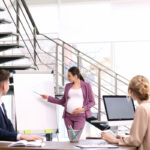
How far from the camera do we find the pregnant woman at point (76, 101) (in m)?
5.57

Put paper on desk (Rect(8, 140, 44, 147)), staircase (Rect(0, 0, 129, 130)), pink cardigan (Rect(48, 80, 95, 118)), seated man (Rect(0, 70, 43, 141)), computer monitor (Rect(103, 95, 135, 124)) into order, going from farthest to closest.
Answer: staircase (Rect(0, 0, 129, 130)) < pink cardigan (Rect(48, 80, 95, 118)) < computer monitor (Rect(103, 95, 135, 124)) < seated man (Rect(0, 70, 43, 141)) < paper on desk (Rect(8, 140, 44, 147))

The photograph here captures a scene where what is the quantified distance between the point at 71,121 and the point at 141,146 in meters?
2.57

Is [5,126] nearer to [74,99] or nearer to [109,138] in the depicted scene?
[109,138]

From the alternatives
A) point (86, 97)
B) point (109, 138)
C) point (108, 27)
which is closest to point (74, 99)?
point (86, 97)

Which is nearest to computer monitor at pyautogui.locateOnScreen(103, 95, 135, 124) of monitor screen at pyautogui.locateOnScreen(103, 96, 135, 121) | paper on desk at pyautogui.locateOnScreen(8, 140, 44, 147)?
monitor screen at pyautogui.locateOnScreen(103, 96, 135, 121)

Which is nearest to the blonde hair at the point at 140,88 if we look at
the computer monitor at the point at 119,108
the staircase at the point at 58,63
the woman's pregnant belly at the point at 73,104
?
the computer monitor at the point at 119,108

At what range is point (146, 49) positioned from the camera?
9.23 m

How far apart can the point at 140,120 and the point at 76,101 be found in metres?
2.61

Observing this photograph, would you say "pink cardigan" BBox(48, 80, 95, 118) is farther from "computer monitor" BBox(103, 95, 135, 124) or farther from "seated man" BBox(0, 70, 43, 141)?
"seated man" BBox(0, 70, 43, 141)

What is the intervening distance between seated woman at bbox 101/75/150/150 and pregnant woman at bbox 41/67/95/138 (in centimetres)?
237

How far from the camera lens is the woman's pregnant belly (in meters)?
5.59

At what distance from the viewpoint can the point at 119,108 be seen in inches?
176

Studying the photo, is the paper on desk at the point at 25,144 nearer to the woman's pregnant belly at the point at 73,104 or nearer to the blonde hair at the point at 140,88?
the blonde hair at the point at 140,88

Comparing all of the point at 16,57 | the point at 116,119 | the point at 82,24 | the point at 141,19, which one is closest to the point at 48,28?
the point at 82,24
